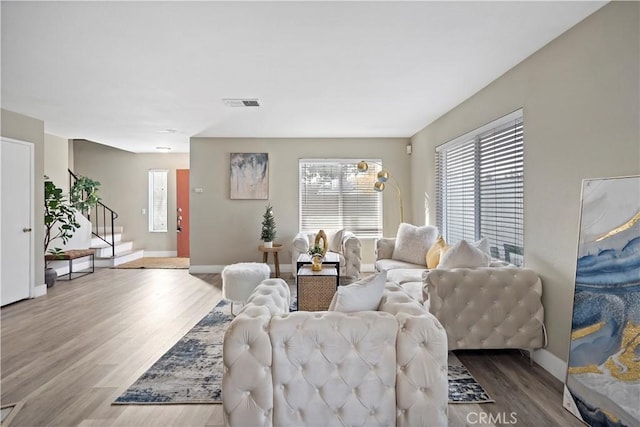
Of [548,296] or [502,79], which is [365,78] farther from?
[548,296]

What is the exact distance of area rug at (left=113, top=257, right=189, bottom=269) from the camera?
24.7ft

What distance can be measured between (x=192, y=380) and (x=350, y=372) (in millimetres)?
1481

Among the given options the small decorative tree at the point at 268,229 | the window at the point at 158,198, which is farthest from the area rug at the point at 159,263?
the small decorative tree at the point at 268,229

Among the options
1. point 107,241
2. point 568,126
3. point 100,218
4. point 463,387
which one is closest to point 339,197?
point 568,126

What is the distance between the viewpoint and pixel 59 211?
6.77 m

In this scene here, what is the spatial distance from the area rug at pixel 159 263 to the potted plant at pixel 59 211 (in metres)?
1.28

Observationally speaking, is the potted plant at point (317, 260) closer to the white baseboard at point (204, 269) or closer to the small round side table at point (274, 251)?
the small round side table at point (274, 251)

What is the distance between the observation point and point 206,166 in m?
6.92

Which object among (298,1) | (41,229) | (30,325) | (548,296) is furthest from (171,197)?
(548,296)

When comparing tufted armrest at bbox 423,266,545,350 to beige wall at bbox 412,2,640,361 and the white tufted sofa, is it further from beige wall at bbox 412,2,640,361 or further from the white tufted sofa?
the white tufted sofa

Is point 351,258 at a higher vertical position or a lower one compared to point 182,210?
lower

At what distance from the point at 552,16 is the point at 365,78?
163cm

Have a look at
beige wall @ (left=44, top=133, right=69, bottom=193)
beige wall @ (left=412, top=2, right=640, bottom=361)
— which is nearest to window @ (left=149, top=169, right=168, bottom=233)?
beige wall @ (left=44, top=133, right=69, bottom=193)

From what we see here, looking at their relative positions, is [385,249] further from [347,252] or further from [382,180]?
[382,180]
